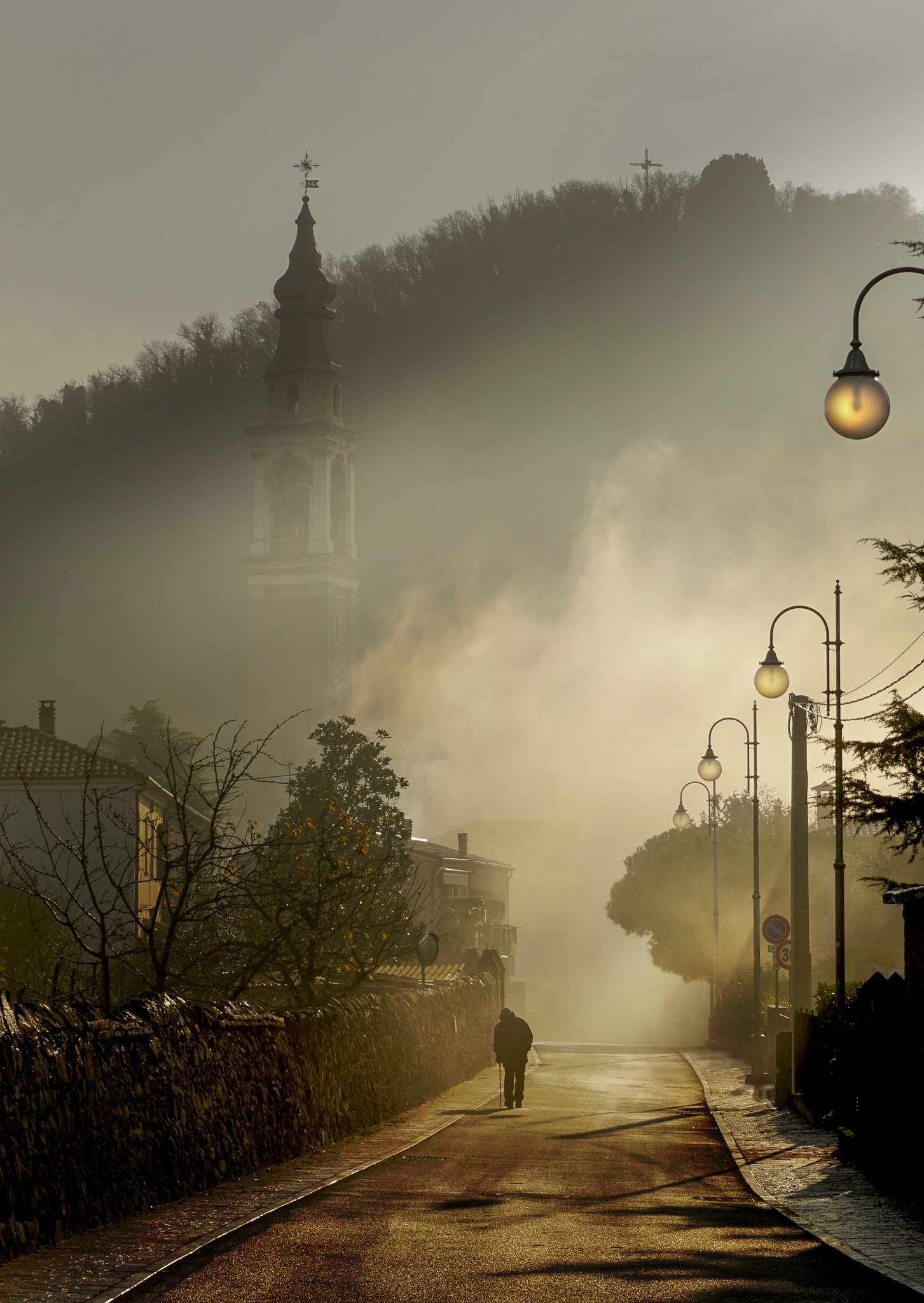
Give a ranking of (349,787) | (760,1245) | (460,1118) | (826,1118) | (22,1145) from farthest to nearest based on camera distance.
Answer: (349,787) < (460,1118) < (826,1118) < (760,1245) < (22,1145)

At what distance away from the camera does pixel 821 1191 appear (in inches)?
567

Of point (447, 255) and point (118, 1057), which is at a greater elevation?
point (447, 255)

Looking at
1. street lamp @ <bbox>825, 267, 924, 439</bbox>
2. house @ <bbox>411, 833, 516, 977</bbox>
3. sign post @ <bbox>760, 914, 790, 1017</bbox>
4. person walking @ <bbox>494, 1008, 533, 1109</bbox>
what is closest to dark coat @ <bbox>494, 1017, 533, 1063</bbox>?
person walking @ <bbox>494, 1008, 533, 1109</bbox>

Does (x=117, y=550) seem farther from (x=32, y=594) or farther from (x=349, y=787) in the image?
(x=349, y=787)

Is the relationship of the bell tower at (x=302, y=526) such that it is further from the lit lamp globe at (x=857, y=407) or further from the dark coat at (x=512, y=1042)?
the lit lamp globe at (x=857, y=407)

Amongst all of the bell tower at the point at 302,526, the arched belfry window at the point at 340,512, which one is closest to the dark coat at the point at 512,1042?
the bell tower at the point at 302,526

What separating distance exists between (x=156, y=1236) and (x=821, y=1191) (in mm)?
6394

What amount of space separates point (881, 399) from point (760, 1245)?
227 inches

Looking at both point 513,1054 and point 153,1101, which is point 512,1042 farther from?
point 153,1101

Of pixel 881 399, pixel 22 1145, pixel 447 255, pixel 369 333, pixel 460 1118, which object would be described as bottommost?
pixel 460 1118

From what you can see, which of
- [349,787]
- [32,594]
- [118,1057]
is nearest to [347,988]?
[118,1057]

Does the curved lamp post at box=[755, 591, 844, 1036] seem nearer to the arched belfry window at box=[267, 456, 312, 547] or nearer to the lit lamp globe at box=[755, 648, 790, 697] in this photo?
the lit lamp globe at box=[755, 648, 790, 697]

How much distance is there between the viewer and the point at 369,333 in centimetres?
18600

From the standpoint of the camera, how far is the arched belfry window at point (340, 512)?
381ft
